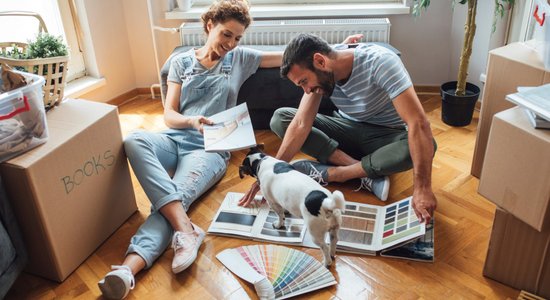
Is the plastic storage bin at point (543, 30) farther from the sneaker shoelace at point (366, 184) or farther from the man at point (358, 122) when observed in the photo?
the sneaker shoelace at point (366, 184)

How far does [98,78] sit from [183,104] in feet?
2.97

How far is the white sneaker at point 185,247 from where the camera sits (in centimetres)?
160

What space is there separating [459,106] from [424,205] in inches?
42.2

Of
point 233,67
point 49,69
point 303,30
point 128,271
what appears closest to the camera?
point 128,271

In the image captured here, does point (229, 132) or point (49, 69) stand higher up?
point (49, 69)

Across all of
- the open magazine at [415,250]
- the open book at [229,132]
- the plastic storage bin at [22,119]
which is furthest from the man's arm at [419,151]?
the plastic storage bin at [22,119]

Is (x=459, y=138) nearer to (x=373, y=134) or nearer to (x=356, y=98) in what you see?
(x=373, y=134)

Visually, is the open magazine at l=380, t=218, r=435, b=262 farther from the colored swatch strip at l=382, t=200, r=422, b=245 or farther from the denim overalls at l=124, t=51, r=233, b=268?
the denim overalls at l=124, t=51, r=233, b=268

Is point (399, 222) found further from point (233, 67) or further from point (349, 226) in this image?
point (233, 67)

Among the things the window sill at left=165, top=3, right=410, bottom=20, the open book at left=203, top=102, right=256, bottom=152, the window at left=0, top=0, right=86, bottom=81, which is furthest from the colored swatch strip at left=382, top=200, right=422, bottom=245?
the window at left=0, top=0, right=86, bottom=81

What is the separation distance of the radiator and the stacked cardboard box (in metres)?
1.35

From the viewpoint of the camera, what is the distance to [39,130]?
152 centimetres

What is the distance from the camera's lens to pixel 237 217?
185 cm

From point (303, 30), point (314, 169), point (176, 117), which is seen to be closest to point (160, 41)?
point (303, 30)
